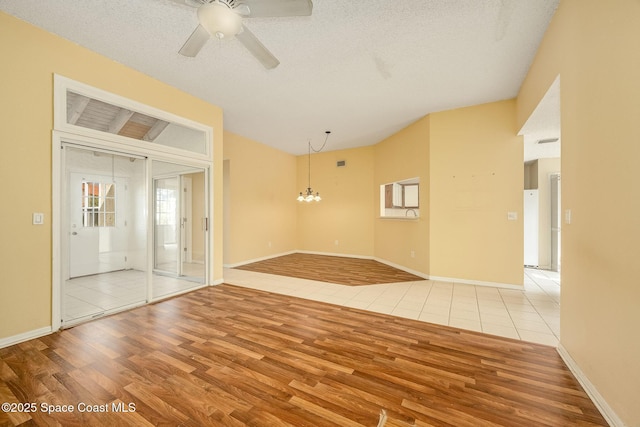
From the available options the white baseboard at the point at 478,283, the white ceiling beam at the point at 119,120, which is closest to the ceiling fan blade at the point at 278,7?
the white ceiling beam at the point at 119,120

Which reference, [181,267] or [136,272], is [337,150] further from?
[136,272]

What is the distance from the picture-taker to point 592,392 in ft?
5.60

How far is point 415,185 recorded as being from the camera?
21.9ft

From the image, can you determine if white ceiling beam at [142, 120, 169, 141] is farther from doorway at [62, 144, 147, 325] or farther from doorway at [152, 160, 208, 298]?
doorway at [62, 144, 147, 325]

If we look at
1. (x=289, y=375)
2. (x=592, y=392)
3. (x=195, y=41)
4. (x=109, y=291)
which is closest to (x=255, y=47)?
(x=195, y=41)

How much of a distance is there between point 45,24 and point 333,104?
364 cm

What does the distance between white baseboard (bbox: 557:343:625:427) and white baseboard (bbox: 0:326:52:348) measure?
192 inches

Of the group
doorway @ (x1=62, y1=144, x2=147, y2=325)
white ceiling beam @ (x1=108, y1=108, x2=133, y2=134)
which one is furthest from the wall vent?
doorway @ (x1=62, y1=144, x2=147, y2=325)

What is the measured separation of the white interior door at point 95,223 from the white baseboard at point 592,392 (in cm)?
724

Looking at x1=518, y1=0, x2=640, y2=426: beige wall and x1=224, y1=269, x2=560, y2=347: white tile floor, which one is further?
x1=224, y1=269, x2=560, y2=347: white tile floor

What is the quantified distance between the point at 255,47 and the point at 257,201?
494cm

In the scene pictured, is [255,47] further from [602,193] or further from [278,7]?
[602,193]

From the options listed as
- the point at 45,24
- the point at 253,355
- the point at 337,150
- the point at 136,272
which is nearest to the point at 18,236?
the point at 45,24

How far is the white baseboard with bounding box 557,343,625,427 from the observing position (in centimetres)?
148
